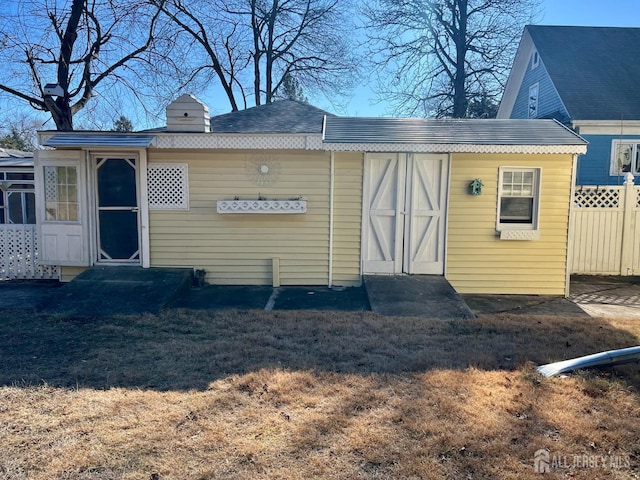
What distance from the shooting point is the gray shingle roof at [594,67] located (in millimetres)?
13008

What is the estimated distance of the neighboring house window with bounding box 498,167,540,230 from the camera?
7445mm

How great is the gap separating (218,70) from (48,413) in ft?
67.7

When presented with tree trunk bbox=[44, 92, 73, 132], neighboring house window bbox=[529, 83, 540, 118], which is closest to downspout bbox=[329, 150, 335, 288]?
tree trunk bbox=[44, 92, 73, 132]

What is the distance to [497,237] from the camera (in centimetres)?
750

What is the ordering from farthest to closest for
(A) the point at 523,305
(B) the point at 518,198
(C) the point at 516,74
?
1. (C) the point at 516,74
2. (B) the point at 518,198
3. (A) the point at 523,305

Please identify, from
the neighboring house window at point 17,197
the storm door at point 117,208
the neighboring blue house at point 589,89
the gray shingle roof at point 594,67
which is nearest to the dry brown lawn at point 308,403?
the storm door at point 117,208

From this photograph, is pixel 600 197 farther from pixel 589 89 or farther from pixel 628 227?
pixel 589 89

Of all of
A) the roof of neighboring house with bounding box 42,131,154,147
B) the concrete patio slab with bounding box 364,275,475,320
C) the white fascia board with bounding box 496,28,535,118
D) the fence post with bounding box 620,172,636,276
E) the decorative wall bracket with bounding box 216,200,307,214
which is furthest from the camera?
the white fascia board with bounding box 496,28,535,118

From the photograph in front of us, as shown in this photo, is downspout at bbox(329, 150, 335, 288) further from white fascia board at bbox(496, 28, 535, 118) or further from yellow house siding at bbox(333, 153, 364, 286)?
white fascia board at bbox(496, 28, 535, 118)

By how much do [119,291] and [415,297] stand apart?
14.1 ft

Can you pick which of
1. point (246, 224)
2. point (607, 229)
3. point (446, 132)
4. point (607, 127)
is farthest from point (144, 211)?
point (607, 127)

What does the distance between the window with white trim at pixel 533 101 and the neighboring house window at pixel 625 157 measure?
3.46 metres

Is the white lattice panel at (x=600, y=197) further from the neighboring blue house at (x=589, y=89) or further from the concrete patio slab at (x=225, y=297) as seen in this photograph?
the concrete patio slab at (x=225, y=297)

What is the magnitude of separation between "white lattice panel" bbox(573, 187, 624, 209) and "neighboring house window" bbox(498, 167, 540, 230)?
2.05m
